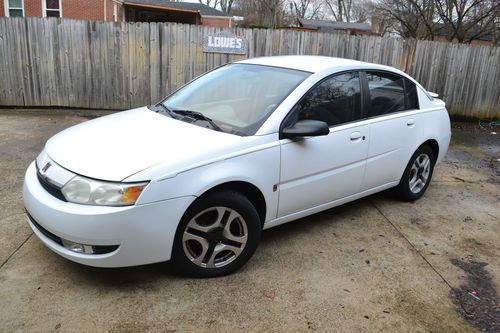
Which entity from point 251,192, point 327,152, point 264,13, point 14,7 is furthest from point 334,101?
point 264,13

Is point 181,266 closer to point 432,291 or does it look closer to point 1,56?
point 432,291

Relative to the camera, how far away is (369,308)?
10.4 feet

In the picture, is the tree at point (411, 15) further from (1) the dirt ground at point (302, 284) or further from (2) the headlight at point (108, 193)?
(2) the headlight at point (108, 193)

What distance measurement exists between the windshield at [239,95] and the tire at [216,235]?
2.03 ft

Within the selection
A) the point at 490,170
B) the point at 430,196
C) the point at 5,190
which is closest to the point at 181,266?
the point at 5,190

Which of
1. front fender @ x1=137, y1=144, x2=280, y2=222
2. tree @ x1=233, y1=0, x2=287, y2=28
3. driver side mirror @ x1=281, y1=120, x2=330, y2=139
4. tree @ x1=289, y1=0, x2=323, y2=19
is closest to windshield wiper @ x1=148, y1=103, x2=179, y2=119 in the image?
front fender @ x1=137, y1=144, x2=280, y2=222

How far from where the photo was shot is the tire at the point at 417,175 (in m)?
5.07

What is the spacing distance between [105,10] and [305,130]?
21448 mm

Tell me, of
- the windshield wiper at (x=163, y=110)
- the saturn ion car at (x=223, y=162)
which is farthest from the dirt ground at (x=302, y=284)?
the windshield wiper at (x=163, y=110)

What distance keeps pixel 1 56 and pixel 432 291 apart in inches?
349

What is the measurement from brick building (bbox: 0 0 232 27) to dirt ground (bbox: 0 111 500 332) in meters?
19.1

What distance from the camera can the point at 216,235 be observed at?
3.34 metres

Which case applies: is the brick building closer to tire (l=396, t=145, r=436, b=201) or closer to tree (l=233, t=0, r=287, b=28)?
tree (l=233, t=0, r=287, b=28)

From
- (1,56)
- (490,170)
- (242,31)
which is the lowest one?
(490,170)
